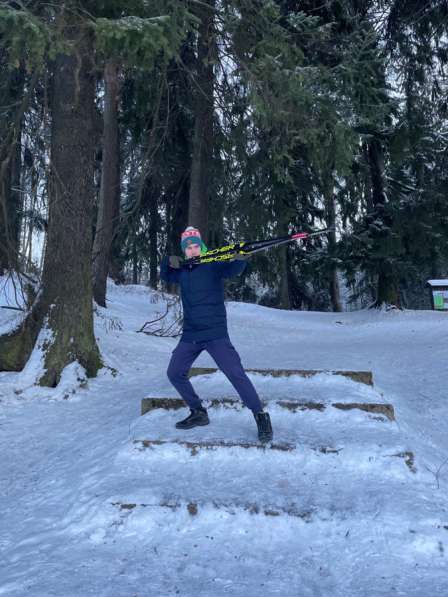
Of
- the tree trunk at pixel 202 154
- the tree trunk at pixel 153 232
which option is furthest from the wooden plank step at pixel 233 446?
the tree trunk at pixel 153 232

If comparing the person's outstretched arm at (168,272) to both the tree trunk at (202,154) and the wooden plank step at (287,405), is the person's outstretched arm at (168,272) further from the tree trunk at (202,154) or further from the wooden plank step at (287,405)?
the tree trunk at (202,154)

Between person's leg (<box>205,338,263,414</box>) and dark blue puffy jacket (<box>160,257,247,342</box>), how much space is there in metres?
0.08

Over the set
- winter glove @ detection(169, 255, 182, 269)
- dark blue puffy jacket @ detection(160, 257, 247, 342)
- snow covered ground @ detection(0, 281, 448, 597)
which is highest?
winter glove @ detection(169, 255, 182, 269)

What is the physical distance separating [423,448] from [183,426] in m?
1.97

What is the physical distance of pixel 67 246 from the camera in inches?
240

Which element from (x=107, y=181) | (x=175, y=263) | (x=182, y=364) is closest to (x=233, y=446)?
(x=182, y=364)

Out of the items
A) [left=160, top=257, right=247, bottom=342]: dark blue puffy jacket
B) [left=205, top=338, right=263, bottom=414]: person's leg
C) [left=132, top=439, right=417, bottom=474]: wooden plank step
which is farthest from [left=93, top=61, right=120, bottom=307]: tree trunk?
[left=132, top=439, right=417, bottom=474]: wooden plank step

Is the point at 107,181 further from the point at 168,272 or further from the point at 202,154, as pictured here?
the point at 168,272

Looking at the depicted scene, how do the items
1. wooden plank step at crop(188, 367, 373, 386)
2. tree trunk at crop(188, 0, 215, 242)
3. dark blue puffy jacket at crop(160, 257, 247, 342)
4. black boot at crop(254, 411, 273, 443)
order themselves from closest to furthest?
black boot at crop(254, 411, 273, 443) < dark blue puffy jacket at crop(160, 257, 247, 342) < wooden plank step at crop(188, 367, 373, 386) < tree trunk at crop(188, 0, 215, 242)

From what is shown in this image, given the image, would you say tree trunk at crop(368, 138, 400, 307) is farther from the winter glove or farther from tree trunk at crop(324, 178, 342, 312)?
the winter glove

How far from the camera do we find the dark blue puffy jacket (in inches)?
156

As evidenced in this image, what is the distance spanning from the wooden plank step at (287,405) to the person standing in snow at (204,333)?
0.31m

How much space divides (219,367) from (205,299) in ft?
1.90

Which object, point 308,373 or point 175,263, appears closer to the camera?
point 175,263
